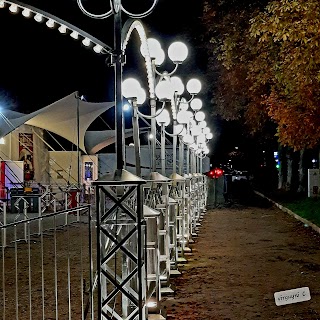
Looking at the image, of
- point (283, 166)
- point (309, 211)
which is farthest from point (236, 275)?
point (283, 166)

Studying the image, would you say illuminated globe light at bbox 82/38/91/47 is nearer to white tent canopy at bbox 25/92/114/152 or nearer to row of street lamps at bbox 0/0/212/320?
row of street lamps at bbox 0/0/212/320

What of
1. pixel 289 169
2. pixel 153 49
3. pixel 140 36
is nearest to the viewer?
pixel 140 36

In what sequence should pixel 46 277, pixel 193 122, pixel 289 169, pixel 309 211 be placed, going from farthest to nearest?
1. pixel 289 169
2. pixel 309 211
3. pixel 193 122
4. pixel 46 277

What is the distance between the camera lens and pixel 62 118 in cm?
2450

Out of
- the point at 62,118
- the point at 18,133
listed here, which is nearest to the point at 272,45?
the point at 62,118

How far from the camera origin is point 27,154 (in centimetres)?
2545

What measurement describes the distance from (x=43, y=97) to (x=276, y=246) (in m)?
33.0

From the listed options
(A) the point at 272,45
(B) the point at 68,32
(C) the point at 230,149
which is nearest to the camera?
(B) the point at 68,32

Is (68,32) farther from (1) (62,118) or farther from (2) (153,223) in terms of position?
(1) (62,118)

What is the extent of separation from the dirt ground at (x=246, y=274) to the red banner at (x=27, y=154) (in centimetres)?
1048

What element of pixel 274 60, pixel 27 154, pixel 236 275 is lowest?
pixel 236 275

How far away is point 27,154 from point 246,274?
1750 cm

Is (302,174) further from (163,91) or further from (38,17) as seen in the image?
(38,17)

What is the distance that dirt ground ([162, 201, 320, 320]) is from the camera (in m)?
7.38
